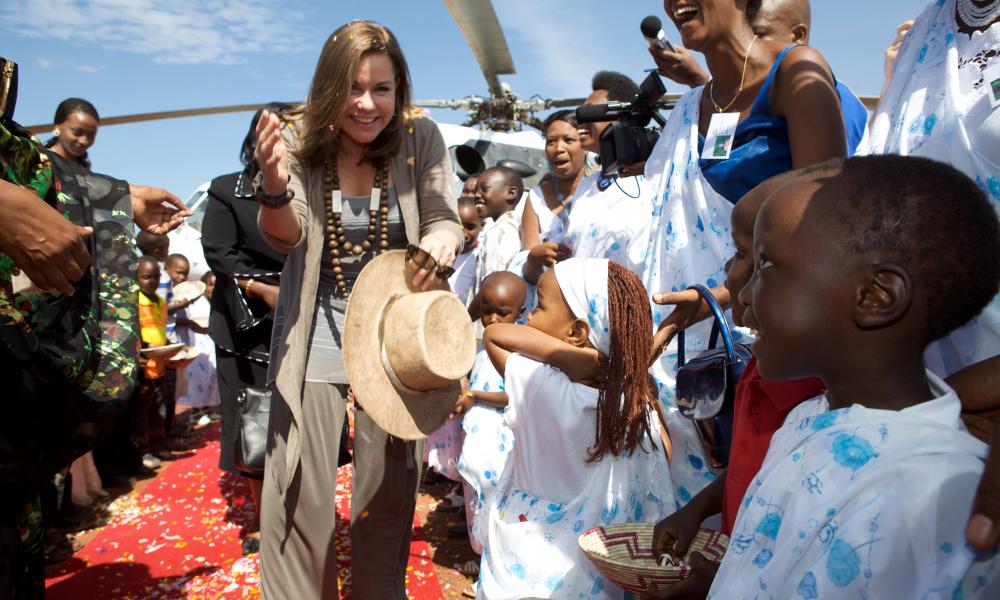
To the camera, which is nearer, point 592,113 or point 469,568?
point 592,113

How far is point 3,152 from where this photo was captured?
1642 millimetres

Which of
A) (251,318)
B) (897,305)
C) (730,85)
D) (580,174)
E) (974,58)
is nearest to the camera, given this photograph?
(897,305)

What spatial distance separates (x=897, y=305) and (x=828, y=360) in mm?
137

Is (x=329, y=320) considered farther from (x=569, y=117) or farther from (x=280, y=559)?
(x=569, y=117)

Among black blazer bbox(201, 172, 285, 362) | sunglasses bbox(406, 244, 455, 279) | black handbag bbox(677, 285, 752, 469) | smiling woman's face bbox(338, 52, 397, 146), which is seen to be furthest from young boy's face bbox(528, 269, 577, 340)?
black blazer bbox(201, 172, 285, 362)

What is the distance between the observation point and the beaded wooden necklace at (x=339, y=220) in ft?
7.76

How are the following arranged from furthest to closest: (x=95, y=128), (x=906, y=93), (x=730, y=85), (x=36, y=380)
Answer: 1. (x=95, y=128)
2. (x=730, y=85)
3. (x=36, y=380)
4. (x=906, y=93)

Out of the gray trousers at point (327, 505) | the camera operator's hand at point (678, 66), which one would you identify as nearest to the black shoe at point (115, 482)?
the gray trousers at point (327, 505)

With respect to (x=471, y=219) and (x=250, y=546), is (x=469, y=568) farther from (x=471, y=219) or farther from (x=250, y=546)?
(x=471, y=219)

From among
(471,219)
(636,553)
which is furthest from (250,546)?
(471,219)

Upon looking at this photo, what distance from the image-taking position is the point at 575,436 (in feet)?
7.24

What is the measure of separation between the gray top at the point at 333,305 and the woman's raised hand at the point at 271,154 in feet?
1.23

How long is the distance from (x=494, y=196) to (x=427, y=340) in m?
3.42

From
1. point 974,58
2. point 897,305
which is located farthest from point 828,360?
point 974,58
